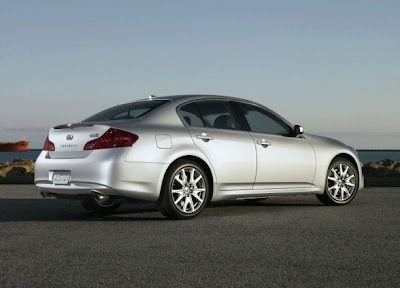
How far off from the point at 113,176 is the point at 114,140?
1.44ft

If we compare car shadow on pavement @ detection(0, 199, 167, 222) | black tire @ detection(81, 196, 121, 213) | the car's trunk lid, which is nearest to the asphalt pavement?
car shadow on pavement @ detection(0, 199, 167, 222)

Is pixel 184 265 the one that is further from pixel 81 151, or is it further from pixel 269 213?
pixel 269 213

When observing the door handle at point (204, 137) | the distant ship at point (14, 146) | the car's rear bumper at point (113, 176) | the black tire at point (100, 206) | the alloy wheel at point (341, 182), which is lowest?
the distant ship at point (14, 146)

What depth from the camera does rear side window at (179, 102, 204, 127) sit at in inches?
331

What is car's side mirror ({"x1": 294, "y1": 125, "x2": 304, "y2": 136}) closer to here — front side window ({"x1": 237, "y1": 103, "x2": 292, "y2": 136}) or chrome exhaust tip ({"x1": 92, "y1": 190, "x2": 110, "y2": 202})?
front side window ({"x1": 237, "y1": 103, "x2": 292, "y2": 136})

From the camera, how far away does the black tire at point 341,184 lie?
9875 mm

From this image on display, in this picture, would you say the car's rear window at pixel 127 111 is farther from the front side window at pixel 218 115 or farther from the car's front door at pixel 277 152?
the car's front door at pixel 277 152

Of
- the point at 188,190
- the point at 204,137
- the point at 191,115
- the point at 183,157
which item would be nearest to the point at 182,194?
the point at 188,190

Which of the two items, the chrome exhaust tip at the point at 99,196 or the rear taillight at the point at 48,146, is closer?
the chrome exhaust tip at the point at 99,196

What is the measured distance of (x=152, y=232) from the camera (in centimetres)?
700

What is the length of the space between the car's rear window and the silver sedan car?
0.02 meters

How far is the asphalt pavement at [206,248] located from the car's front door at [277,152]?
46 centimetres

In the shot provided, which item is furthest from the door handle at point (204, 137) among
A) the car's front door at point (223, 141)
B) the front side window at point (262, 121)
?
the front side window at point (262, 121)

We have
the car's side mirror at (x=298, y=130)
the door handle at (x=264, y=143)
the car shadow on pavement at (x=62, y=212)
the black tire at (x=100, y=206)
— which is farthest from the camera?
the car's side mirror at (x=298, y=130)
